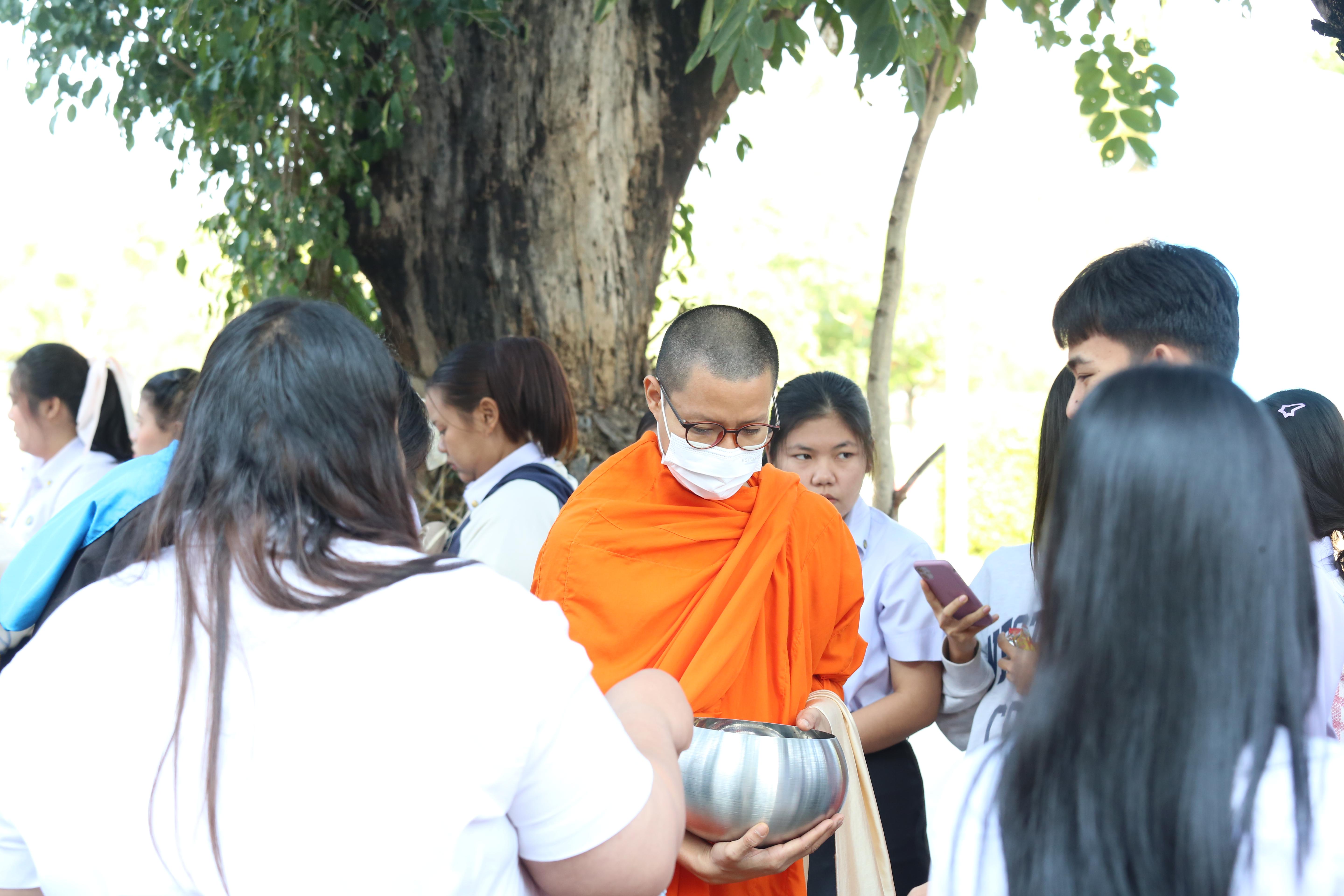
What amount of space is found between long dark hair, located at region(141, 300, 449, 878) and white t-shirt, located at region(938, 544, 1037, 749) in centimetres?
145

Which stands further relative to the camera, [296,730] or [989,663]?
[989,663]

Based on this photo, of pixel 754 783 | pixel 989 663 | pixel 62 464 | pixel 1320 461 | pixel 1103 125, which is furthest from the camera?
pixel 62 464

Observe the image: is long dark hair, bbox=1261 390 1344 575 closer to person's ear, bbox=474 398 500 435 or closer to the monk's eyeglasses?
the monk's eyeglasses

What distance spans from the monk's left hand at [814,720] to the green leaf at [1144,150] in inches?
106

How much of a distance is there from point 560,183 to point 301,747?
3472 millimetres

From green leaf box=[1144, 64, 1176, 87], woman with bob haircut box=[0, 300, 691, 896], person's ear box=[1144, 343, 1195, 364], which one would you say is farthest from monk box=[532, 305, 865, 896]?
green leaf box=[1144, 64, 1176, 87]

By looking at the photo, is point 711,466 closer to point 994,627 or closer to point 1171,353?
point 994,627

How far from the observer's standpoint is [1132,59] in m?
3.91

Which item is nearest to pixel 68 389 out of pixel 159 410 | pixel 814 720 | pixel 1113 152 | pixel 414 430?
Answer: pixel 159 410

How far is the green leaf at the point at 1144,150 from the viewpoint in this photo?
146 inches

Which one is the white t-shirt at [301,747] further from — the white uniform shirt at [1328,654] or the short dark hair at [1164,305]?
the short dark hair at [1164,305]

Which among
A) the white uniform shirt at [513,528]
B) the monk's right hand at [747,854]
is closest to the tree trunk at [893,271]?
the white uniform shirt at [513,528]

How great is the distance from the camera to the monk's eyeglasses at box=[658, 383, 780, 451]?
2.22 m

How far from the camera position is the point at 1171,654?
95 cm
